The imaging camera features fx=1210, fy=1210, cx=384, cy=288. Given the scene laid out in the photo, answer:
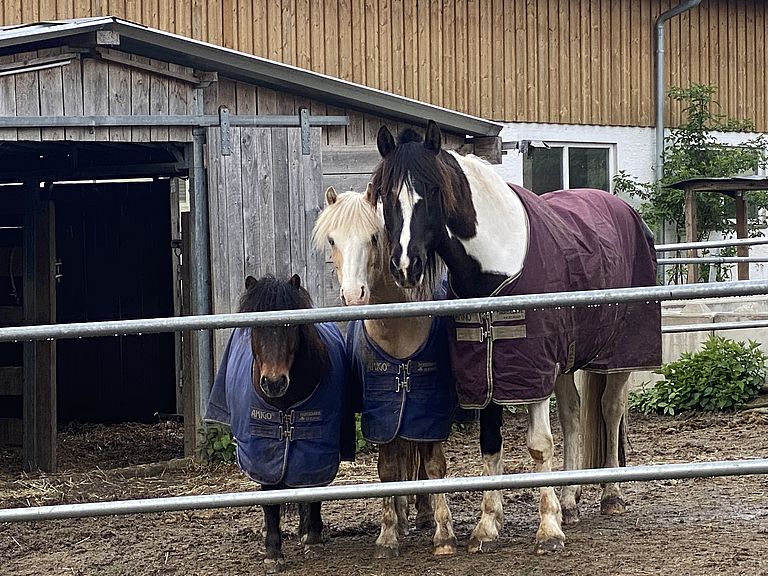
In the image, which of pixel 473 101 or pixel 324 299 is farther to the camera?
pixel 473 101

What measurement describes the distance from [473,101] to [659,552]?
9.04m

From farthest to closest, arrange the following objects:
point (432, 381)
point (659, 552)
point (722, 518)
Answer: point (722, 518) → point (432, 381) → point (659, 552)

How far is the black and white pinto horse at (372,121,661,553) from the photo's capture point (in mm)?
4945

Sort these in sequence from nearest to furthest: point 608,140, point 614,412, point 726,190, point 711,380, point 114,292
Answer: point 614,412 < point 711,380 < point 114,292 < point 726,190 < point 608,140

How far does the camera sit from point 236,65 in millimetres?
8008

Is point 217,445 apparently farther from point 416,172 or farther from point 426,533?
point 416,172

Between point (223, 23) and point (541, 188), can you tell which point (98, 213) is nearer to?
point (223, 23)

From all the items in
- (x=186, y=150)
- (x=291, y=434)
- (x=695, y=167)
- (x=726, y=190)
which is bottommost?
(x=291, y=434)

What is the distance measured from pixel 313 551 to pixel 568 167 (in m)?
9.27

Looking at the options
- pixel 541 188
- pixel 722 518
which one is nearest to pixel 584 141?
pixel 541 188

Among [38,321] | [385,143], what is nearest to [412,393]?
[385,143]

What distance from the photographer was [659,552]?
4934 millimetres

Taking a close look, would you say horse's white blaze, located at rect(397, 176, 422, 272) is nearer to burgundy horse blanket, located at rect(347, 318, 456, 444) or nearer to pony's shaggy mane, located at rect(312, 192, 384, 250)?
pony's shaggy mane, located at rect(312, 192, 384, 250)

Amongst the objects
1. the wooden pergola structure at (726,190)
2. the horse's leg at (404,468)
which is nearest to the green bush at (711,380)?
the wooden pergola structure at (726,190)
